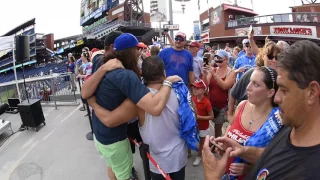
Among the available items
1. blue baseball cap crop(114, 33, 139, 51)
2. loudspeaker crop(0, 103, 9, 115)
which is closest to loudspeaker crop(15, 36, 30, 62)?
loudspeaker crop(0, 103, 9, 115)

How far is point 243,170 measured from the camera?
5.12ft

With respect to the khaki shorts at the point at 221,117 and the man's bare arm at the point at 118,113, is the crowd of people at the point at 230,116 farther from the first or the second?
the khaki shorts at the point at 221,117

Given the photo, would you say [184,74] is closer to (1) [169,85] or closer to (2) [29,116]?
(1) [169,85]

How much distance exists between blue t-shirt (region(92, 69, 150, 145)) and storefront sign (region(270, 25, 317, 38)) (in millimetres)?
20061

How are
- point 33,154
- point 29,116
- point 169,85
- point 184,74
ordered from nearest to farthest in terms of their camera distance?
1. point 169,85
2. point 184,74
3. point 33,154
4. point 29,116

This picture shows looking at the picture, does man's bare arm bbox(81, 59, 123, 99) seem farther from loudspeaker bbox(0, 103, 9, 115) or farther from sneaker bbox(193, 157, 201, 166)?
loudspeaker bbox(0, 103, 9, 115)

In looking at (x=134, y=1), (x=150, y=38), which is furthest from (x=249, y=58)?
(x=134, y=1)

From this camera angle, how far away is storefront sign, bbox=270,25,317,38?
17.5 metres

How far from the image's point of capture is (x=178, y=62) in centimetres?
380

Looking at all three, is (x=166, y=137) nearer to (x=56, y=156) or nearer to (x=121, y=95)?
(x=121, y=95)

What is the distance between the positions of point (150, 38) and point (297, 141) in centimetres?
4299

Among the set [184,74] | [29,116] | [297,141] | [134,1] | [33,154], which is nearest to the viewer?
[297,141]

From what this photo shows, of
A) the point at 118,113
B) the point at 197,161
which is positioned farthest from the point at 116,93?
the point at 197,161

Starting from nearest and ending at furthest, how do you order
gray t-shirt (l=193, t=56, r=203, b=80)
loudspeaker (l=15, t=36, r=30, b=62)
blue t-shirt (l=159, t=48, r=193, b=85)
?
blue t-shirt (l=159, t=48, r=193, b=85) < gray t-shirt (l=193, t=56, r=203, b=80) < loudspeaker (l=15, t=36, r=30, b=62)
